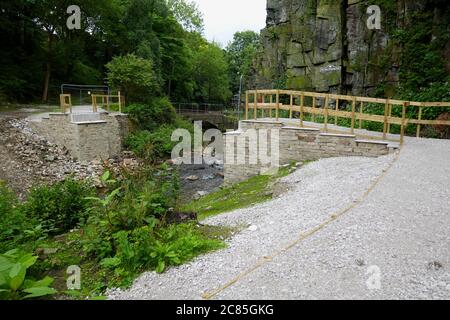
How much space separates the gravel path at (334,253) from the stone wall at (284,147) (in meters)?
3.34

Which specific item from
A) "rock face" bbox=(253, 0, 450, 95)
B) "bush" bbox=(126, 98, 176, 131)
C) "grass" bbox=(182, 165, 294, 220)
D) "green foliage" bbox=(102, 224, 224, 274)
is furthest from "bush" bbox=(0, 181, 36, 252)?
"rock face" bbox=(253, 0, 450, 95)

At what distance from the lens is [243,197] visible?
28.0 feet

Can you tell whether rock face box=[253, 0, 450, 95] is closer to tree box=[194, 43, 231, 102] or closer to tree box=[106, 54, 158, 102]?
tree box=[106, 54, 158, 102]

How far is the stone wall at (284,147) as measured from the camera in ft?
32.5

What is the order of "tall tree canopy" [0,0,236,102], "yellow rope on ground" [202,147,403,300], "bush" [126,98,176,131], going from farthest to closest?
"tall tree canopy" [0,0,236,102] → "bush" [126,98,176,131] → "yellow rope on ground" [202,147,403,300]

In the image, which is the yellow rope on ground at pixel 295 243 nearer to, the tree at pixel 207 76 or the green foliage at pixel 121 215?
the green foliage at pixel 121 215

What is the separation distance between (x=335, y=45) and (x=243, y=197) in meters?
15.7

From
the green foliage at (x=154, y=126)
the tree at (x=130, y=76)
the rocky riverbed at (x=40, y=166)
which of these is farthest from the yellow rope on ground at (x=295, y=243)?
the tree at (x=130, y=76)

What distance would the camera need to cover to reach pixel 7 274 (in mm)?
3689

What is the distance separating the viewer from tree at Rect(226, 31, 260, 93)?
6247cm

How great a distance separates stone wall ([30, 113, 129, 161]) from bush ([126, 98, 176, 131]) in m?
4.12

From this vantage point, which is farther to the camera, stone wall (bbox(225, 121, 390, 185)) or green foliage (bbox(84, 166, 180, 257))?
stone wall (bbox(225, 121, 390, 185))
